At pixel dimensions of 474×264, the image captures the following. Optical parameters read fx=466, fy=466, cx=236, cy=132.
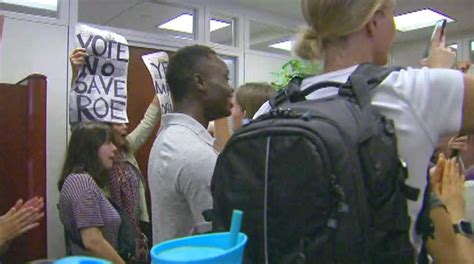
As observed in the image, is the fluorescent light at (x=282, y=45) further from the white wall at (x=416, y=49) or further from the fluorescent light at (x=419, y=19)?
the white wall at (x=416, y=49)

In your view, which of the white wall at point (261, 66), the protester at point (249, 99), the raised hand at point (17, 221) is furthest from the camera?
the white wall at point (261, 66)

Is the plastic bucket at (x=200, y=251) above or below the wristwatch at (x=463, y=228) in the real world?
above

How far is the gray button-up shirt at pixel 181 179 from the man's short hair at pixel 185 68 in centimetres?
14

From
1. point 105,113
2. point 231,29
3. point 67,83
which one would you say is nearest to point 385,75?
point 105,113

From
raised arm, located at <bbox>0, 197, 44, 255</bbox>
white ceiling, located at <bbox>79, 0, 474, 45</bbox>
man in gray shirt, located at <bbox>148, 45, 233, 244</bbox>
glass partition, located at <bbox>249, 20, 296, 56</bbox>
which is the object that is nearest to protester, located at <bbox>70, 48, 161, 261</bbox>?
raised arm, located at <bbox>0, 197, 44, 255</bbox>

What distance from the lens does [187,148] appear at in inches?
54.7

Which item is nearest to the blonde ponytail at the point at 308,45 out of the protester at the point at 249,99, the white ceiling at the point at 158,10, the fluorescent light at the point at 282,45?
the protester at the point at 249,99

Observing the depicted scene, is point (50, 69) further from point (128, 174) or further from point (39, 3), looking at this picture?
point (128, 174)

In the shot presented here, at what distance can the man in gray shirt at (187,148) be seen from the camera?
134cm

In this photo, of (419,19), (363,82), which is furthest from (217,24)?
(363,82)

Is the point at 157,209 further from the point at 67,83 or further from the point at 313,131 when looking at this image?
the point at 67,83

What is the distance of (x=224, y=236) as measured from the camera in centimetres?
63

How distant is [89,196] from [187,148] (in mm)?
1080

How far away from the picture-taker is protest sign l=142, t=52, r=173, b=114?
2.83 m
